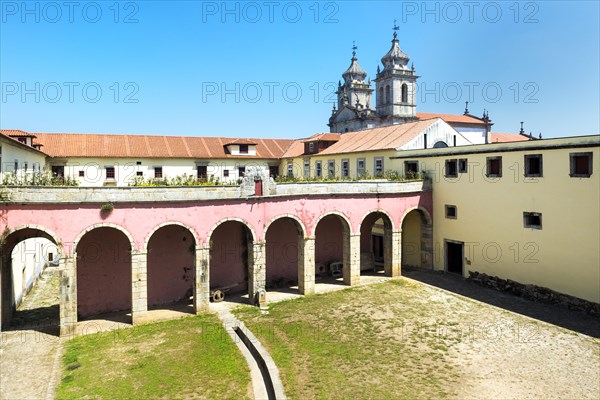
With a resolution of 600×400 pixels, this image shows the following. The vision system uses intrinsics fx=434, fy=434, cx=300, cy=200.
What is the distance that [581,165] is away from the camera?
21109 millimetres

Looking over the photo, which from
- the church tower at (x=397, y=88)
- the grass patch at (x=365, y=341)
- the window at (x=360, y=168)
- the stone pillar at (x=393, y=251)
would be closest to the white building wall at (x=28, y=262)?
the grass patch at (x=365, y=341)

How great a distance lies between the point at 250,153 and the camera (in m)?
46.3

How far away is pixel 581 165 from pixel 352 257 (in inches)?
507

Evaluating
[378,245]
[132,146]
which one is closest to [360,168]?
[378,245]

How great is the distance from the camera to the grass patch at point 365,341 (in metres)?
14.7

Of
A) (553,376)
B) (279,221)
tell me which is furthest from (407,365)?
(279,221)

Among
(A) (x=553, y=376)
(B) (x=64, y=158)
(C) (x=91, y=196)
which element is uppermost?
(B) (x=64, y=158)

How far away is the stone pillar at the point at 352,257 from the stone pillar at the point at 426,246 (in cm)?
610

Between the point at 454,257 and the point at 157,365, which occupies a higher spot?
the point at 454,257

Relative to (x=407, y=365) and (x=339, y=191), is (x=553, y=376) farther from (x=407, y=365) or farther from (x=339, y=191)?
(x=339, y=191)

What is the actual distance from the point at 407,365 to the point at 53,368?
13436 millimetres

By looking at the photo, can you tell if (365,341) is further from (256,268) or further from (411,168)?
(411,168)

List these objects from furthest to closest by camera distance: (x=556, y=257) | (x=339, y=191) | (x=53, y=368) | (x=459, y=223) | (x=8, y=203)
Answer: (x=459, y=223) → (x=339, y=191) → (x=556, y=257) → (x=8, y=203) → (x=53, y=368)

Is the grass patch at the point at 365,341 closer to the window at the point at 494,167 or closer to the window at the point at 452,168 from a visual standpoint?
the window at the point at 452,168
